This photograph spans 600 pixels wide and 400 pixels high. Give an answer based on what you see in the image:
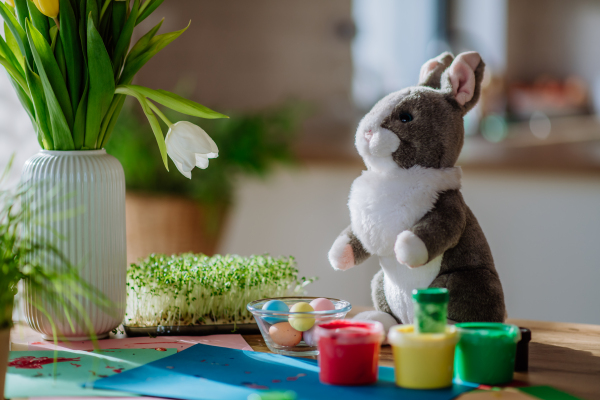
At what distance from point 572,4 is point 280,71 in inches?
71.0

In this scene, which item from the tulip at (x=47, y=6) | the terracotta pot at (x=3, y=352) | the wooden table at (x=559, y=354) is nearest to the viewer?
the terracotta pot at (x=3, y=352)

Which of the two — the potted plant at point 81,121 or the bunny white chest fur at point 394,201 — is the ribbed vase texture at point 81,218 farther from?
the bunny white chest fur at point 394,201

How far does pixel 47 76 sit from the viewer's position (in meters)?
0.81

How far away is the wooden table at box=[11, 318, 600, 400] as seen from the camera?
689mm

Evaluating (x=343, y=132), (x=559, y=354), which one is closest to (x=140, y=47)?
(x=559, y=354)

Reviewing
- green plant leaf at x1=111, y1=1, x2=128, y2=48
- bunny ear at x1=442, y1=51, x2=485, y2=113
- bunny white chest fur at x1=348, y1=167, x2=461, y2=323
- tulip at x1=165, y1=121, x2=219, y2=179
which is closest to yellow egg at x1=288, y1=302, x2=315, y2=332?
bunny white chest fur at x1=348, y1=167, x2=461, y2=323

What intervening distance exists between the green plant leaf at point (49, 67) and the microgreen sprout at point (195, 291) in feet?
0.81

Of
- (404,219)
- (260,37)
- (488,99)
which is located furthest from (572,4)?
(404,219)

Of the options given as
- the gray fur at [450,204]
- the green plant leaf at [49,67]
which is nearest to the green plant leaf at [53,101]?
the green plant leaf at [49,67]

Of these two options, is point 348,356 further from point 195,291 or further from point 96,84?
point 96,84

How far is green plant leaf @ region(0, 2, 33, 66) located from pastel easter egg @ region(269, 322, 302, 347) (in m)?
0.49

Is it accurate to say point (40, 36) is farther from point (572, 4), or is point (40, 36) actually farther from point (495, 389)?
point (572, 4)

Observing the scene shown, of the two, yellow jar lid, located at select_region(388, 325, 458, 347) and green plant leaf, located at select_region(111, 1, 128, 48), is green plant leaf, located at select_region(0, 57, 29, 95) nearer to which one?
green plant leaf, located at select_region(111, 1, 128, 48)

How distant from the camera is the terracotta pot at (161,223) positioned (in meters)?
1.79
